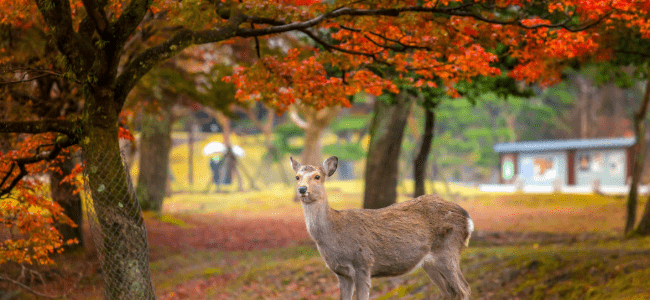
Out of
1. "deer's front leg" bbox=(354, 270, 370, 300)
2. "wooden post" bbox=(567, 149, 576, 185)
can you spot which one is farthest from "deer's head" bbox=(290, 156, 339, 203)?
"wooden post" bbox=(567, 149, 576, 185)

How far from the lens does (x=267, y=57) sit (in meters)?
8.26

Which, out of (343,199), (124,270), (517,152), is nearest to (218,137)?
(343,199)

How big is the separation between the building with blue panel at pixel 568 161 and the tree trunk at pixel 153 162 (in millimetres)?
22070

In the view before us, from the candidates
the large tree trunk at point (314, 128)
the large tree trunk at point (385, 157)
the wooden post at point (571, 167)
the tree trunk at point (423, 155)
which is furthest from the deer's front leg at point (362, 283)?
the wooden post at point (571, 167)

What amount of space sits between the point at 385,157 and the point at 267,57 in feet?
23.6

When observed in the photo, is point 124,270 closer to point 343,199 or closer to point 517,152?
point 343,199

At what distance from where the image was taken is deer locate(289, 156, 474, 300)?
579cm

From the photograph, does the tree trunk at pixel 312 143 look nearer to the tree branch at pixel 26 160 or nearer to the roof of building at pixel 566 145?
the roof of building at pixel 566 145

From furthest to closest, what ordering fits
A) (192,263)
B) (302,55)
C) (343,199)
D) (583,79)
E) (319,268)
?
1. (583,79)
2. (343,199)
3. (302,55)
4. (192,263)
5. (319,268)

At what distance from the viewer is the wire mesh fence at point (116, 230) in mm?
6641

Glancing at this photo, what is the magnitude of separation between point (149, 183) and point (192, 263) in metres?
7.80

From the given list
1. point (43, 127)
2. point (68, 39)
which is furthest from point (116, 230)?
point (68, 39)

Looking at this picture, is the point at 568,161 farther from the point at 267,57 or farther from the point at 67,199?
the point at 67,199

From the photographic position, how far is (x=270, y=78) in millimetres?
8297
